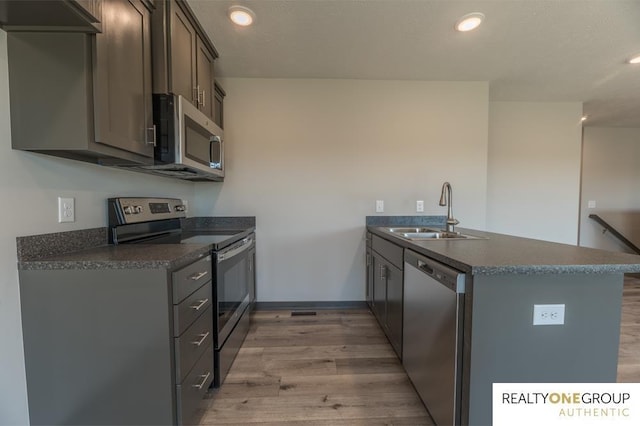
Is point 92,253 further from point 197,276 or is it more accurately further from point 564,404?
point 564,404

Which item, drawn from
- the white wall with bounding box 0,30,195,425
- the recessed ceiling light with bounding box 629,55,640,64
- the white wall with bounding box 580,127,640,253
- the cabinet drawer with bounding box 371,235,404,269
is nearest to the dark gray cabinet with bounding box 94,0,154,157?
the white wall with bounding box 0,30,195,425

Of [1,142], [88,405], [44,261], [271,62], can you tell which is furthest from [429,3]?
[88,405]

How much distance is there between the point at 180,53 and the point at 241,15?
48cm

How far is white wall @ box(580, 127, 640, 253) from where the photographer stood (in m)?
4.29

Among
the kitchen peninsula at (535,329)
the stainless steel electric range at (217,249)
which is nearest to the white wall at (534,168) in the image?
the kitchen peninsula at (535,329)

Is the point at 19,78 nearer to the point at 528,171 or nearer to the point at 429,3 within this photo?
the point at 429,3

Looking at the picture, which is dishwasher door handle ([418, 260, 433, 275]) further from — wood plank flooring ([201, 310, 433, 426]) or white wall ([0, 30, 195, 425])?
white wall ([0, 30, 195, 425])

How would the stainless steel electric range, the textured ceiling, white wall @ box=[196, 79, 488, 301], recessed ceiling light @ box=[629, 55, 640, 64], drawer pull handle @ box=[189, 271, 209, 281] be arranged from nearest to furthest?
drawer pull handle @ box=[189, 271, 209, 281], the stainless steel electric range, the textured ceiling, recessed ceiling light @ box=[629, 55, 640, 64], white wall @ box=[196, 79, 488, 301]

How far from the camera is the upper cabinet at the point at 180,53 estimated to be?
1497mm

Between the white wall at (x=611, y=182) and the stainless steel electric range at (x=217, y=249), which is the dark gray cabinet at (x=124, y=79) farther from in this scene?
the white wall at (x=611, y=182)

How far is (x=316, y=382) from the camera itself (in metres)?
1.71

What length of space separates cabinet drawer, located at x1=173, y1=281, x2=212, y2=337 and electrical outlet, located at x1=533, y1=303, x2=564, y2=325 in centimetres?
147

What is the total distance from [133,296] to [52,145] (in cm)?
68

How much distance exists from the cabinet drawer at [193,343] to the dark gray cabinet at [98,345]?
0.04 m
